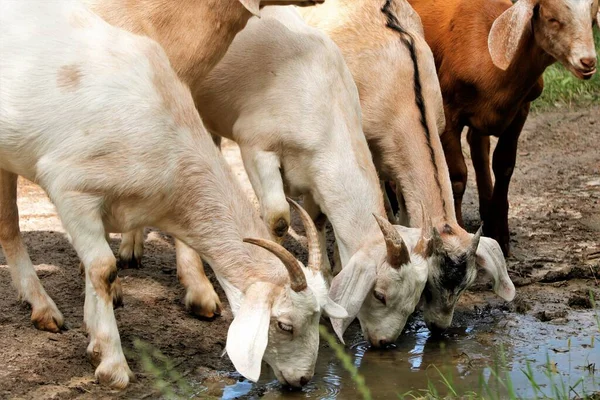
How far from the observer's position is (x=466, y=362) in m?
5.97

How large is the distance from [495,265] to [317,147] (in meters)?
1.19

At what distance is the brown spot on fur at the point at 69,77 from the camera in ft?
17.2

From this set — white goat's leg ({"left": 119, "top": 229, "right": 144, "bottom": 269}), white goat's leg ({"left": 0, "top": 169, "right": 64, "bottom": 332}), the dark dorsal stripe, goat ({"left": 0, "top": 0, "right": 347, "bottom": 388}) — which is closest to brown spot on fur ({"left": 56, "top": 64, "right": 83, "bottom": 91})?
goat ({"left": 0, "top": 0, "right": 347, "bottom": 388})

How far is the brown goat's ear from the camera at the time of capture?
7086 mm

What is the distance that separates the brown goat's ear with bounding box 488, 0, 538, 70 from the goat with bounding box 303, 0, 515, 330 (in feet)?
1.52

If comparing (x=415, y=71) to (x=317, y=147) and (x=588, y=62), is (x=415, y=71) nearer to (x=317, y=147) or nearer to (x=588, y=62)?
(x=317, y=147)

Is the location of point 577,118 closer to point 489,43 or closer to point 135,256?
point 489,43

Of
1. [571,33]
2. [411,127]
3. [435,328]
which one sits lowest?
[435,328]

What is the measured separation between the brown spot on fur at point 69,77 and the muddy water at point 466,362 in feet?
5.15

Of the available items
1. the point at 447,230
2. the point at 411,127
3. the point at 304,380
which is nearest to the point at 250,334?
the point at 304,380

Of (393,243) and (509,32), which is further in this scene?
(509,32)

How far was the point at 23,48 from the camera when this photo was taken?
5.36m

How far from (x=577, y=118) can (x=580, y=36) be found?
408 centimetres

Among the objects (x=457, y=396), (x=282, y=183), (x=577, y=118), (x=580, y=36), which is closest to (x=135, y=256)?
(x=282, y=183)
